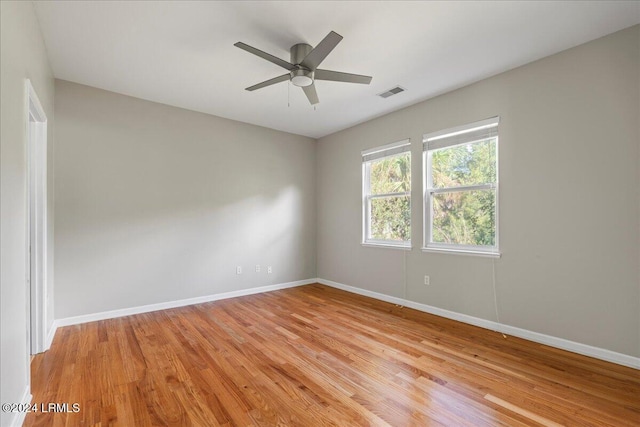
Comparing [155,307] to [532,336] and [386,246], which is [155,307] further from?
[532,336]

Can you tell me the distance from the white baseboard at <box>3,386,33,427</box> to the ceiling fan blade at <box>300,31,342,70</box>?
3.00 m

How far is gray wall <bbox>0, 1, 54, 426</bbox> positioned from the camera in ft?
5.33

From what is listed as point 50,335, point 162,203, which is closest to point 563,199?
point 162,203

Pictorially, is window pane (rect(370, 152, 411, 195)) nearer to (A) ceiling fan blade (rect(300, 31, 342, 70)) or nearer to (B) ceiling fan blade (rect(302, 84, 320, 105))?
(B) ceiling fan blade (rect(302, 84, 320, 105))

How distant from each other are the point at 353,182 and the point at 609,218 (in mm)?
3261

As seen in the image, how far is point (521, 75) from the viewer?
124 inches

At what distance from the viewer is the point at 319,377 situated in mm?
2365

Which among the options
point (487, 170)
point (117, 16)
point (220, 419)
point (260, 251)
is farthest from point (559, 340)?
point (117, 16)

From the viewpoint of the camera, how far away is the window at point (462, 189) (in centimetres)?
345

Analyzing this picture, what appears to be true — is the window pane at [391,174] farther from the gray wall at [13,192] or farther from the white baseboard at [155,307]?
the gray wall at [13,192]

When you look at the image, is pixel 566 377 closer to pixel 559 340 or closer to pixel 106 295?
pixel 559 340

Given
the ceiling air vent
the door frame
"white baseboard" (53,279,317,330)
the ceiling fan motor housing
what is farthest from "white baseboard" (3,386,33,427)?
the ceiling air vent

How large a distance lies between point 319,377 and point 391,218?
9.23ft

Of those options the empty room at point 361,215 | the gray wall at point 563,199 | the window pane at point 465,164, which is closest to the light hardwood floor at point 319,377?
the empty room at point 361,215
